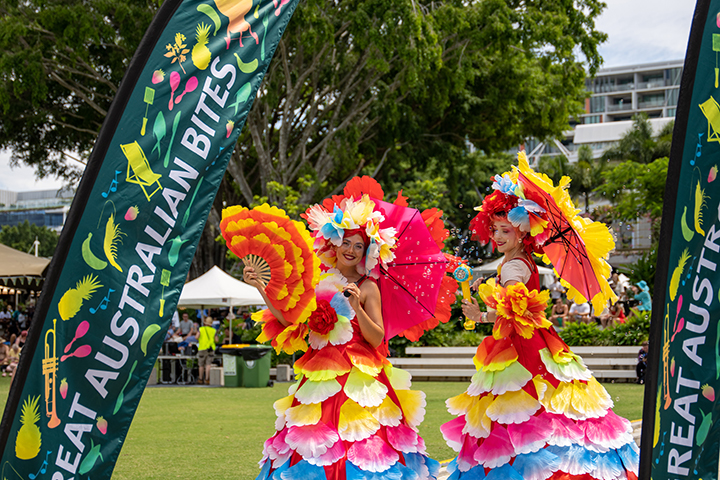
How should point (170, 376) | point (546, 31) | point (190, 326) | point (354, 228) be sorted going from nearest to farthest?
point (354, 228)
point (170, 376)
point (546, 31)
point (190, 326)

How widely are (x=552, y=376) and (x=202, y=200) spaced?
→ 318cm

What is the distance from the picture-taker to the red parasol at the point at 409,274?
472 cm

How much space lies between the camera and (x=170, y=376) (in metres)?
17.2

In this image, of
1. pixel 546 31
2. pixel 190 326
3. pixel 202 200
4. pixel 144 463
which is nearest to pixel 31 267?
pixel 190 326

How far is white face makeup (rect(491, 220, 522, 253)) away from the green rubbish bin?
10.3 m

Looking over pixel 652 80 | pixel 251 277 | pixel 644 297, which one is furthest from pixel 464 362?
pixel 652 80

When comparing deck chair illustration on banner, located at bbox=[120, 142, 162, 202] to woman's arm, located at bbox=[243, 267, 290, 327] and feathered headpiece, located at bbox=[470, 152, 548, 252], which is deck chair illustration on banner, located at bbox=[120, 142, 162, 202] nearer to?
woman's arm, located at bbox=[243, 267, 290, 327]

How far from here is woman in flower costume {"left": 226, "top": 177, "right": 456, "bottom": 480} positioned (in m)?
3.90

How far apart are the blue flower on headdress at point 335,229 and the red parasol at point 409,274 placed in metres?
0.45

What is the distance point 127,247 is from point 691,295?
5.58 feet

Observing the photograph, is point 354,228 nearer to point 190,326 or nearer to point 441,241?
point 441,241

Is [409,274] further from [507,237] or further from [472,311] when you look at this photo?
[507,237]

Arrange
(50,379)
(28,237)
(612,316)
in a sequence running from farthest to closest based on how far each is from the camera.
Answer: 1. (28,237)
2. (612,316)
3. (50,379)

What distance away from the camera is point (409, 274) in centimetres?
480
